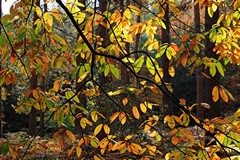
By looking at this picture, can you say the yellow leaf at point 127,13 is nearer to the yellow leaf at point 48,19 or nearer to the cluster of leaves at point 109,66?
the cluster of leaves at point 109,66

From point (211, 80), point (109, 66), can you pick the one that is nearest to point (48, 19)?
point (109, 66)

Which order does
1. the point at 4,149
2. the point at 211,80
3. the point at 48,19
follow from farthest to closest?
the point at 211,80, the point at 48,19, the point at 4,149

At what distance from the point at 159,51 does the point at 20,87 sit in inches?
675

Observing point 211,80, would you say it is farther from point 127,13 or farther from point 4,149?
point 4,149

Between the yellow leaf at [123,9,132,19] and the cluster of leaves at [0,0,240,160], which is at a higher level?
the yellow leaf at [123,9,132,19]

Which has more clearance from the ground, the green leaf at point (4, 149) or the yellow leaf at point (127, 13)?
the yellow leaf at point (127, 13)

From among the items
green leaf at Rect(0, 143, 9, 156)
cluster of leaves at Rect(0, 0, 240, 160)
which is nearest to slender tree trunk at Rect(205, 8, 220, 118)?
cluster of leaves at Rect(0, 0, 240, 160)

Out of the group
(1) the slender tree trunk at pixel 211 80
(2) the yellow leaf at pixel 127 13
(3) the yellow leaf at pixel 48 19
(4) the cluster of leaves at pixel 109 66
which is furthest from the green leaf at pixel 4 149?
(1) the slender tree trunk at pixel 211 80

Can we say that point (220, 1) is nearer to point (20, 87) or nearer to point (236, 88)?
point (236, 88)

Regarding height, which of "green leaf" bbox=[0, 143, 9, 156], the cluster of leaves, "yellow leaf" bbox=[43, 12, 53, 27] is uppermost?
"yellow leaf" bbox=[43, 12, 53, 27]

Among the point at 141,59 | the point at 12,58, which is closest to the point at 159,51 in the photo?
the point at 141,59

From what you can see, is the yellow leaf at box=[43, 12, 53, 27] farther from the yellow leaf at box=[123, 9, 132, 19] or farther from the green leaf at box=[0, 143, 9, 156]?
the green leaf at box=[0, 143, 9, 156]

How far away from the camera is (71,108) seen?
162 centimetres

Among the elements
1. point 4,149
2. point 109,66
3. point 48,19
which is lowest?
point 4,149
